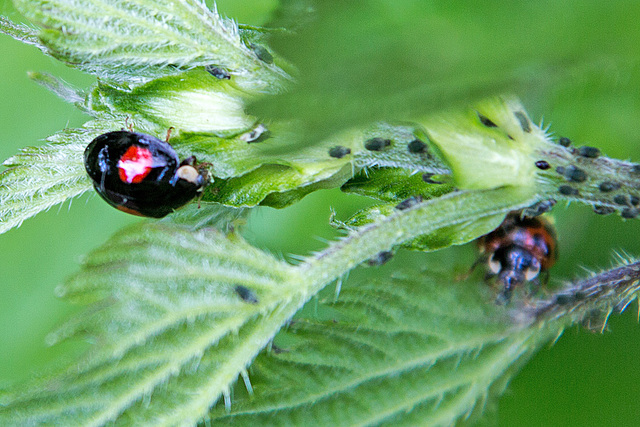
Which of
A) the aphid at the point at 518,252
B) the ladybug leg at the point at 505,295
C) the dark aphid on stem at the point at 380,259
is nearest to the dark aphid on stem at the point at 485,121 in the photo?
the dark aphid on stem at the point at 380,259

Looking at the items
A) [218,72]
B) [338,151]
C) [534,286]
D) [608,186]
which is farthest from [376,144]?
[534,286]

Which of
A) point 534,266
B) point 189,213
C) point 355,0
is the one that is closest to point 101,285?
point 189,213

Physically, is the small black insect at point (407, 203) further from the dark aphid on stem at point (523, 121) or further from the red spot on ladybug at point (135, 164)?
the red spot on ladybug at point (135, 164)

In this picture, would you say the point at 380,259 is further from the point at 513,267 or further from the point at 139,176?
the point at 139,176

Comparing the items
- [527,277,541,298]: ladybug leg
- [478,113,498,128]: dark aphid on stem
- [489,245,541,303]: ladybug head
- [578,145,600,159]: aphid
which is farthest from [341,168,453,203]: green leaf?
[527,277,541,298]: ladybug leg

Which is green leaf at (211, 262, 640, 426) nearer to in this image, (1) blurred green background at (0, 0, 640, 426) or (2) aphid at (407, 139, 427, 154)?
(1) blurred green background at (0, 0, 640, 426)

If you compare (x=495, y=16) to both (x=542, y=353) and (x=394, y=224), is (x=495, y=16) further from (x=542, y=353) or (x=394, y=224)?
(x=542, y=353)

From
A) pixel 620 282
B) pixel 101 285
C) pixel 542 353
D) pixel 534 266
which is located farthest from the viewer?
pixel 542 353
